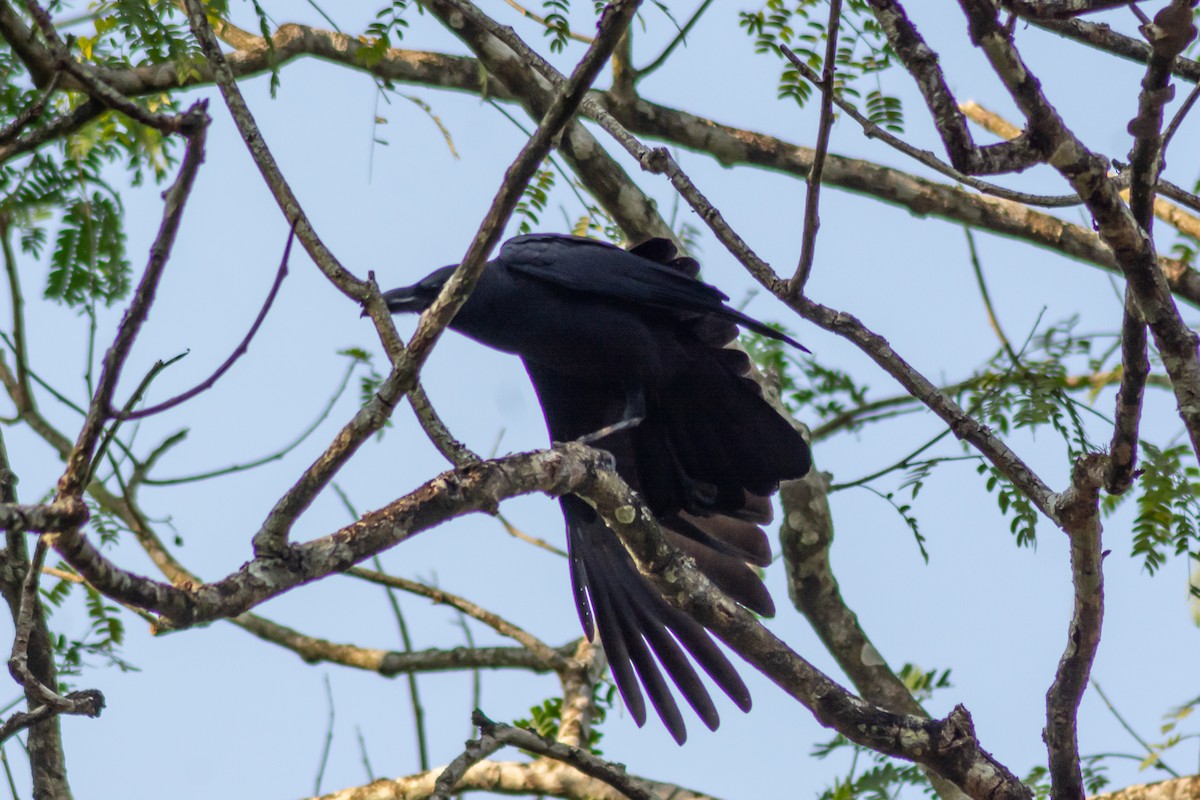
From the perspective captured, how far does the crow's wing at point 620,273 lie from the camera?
5.19 meters

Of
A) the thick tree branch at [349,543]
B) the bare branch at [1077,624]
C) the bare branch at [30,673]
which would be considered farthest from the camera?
the bare branch at [1077,624]

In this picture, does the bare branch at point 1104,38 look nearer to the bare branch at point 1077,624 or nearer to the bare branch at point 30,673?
the bare branch at point 1077,624

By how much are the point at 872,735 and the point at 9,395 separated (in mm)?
4589

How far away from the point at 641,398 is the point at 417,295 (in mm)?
1029

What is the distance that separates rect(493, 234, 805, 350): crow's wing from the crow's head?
286mm

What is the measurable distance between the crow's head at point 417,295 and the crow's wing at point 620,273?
29 cm

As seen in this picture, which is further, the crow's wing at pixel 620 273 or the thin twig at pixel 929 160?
the crow's wing at pixel 620 273

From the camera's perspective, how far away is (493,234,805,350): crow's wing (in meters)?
5.19

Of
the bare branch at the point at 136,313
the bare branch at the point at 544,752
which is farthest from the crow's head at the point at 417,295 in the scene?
the bare branch at the point at 136,313

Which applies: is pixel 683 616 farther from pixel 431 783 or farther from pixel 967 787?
pixel 967 787

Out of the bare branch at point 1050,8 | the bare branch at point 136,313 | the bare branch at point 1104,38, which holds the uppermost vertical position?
the bare branch at point 1104,38

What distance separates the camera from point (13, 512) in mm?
1898

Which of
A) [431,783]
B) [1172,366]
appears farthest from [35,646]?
[1172,366]


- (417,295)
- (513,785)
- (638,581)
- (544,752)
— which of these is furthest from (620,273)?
(544,752)
